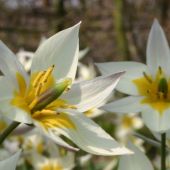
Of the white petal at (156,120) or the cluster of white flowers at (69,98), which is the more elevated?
the cluster of white flowers at (69,98)

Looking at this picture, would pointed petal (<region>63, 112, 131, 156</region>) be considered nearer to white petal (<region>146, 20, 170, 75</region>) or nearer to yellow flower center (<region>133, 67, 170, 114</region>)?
yellow flower center (<region>133, 67, 170, 114</region>)

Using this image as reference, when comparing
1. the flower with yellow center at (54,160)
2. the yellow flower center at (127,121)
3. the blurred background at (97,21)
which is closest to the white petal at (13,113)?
the flower with yellow center at (54,160)

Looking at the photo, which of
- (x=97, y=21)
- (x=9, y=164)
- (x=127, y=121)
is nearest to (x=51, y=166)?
(x=9, y=164)

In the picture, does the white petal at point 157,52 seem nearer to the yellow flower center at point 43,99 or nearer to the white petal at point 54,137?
the yellow flower center at point 43,99

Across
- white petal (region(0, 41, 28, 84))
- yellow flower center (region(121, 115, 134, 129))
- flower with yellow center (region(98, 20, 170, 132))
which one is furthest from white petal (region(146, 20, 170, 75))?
yellow flower center (region(121, 115, 134, 129))

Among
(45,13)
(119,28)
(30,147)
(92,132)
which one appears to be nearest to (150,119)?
(92,132)

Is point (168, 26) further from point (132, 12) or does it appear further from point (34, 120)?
point (34, 120)
